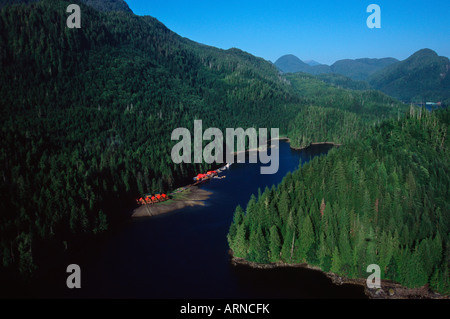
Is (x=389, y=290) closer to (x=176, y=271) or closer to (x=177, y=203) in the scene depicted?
(x=176, y=271)

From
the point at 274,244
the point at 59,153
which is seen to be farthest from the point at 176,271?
the point at 59,153

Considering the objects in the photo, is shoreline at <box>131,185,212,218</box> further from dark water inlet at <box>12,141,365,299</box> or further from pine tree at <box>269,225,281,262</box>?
pine tree at <box>269,225,281,262</box>

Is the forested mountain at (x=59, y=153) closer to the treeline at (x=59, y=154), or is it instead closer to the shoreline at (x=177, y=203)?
the treeline at (x=59, y=154)

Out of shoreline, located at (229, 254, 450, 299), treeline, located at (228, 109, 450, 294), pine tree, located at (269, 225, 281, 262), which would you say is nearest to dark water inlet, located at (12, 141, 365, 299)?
shoreline, located at (229, 254, 450, 299)

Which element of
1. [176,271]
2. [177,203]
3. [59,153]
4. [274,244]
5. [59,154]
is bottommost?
[176,271]

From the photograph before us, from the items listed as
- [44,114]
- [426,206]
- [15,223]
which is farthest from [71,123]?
[426,206]
